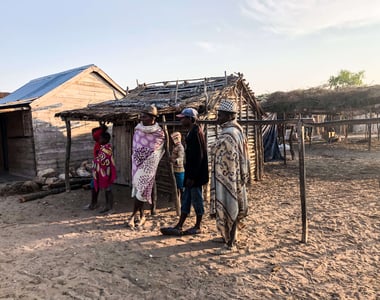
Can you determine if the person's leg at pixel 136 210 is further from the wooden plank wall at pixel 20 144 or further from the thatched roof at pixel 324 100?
the thatched roof at pixel 324 100

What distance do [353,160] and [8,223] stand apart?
12.2m

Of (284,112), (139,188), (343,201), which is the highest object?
(284,112)

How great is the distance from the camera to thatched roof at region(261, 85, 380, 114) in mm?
14555

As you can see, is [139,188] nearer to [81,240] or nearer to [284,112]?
[81,240]

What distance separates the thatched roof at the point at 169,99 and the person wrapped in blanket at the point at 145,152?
3.15 feet

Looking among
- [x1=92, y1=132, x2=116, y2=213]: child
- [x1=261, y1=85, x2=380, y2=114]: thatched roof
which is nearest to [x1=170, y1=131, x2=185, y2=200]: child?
[x1=92, y1=132, x2=116, y2=213]: child

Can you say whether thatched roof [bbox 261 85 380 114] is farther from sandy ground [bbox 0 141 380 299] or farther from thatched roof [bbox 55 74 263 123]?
sandy ground [bbox 0 141 380 299]

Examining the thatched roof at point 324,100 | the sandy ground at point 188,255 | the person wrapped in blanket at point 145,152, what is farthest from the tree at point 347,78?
the person wrapped in blanket at point 145,152

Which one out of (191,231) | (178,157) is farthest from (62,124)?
(191,231)

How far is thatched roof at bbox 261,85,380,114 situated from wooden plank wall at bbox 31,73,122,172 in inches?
363

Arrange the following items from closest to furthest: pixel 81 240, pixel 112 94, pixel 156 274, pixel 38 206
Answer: pixel 156 274, pixel 81 240, pixel 38 206, pixel 112 94

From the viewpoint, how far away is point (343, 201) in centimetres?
696

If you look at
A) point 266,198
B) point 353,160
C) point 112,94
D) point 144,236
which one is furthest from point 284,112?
point 144,236

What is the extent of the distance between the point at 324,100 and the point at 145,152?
12.7m
